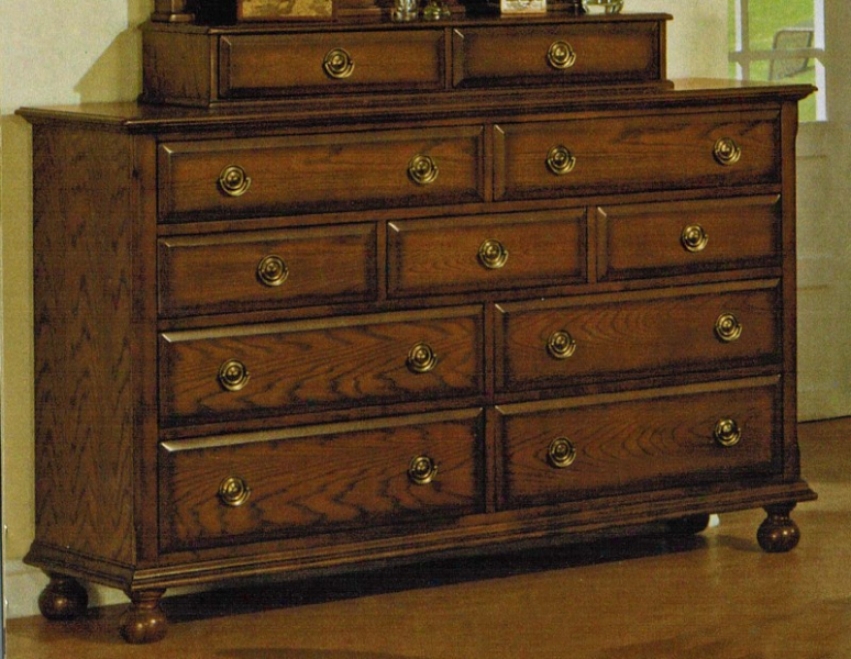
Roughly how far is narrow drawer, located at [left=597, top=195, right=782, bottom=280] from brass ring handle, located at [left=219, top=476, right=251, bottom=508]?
0.90 m

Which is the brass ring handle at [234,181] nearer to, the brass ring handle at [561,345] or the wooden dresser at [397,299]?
the wooden dresser at [397,299]

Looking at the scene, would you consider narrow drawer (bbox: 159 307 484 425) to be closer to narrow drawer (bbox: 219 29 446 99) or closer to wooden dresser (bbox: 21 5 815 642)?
wooden dresser (bbox: 21 5 815 642)

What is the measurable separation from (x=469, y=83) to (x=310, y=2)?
1.22ft

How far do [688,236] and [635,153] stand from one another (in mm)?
223

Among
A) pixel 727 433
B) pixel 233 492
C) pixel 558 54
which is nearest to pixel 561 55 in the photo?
pixel 558 54

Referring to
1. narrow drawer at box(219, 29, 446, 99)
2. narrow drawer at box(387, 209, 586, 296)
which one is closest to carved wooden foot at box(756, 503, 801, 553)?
narrow drawer at box(387, 209, 586, 296)

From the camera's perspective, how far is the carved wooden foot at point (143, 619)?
321 cm

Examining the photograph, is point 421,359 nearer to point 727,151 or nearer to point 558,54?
point 558,54

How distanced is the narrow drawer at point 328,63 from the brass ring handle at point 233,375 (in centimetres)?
52

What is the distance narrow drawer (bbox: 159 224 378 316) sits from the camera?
3.12 metres

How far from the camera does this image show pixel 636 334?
360 cm

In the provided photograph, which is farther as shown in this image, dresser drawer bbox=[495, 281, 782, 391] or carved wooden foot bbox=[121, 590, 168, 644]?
dresser drawer bbox=[495, 281, 782, 391]

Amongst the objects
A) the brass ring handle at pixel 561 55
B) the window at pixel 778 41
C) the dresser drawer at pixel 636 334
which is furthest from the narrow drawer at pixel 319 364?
the window at pixel 778 41

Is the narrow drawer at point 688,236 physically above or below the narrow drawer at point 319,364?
above
